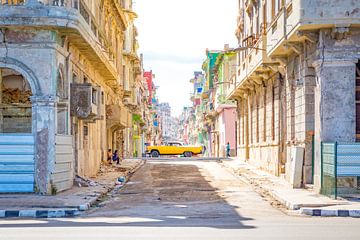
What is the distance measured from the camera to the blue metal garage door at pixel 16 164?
1830 cm

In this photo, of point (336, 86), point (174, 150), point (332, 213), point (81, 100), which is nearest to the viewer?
point (332, 213)

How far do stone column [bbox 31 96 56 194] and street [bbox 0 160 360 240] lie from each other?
6.18 feet

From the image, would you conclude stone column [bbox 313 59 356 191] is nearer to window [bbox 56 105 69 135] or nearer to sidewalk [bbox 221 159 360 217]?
sidewalk [bbox 221 159 360 217]

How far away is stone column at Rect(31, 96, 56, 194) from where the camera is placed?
18.4 metres

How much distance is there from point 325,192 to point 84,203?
6653mm

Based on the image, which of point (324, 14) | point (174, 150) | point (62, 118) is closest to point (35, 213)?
point (62, 118)

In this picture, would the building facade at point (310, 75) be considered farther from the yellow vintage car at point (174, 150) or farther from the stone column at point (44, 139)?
the yellow vintage car at point (174, 150)

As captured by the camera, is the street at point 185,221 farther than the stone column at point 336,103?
No

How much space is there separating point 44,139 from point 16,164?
1.06 metres

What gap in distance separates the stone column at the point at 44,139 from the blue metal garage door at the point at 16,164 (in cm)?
20

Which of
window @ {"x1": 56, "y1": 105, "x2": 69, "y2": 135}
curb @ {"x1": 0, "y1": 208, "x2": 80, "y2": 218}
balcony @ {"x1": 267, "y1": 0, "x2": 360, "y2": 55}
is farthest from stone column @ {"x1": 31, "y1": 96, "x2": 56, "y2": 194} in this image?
balcony @ {"x1": 267, "y1": 0, "x2": 360, "y2": 55}

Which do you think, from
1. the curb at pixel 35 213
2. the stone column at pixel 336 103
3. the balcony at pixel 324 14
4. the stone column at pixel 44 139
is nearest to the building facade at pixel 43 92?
the stone column at pixel 44 139

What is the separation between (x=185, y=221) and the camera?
13102mm

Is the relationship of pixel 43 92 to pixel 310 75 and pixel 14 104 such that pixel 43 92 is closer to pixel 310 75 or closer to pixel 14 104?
pixel 14 104
